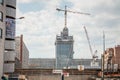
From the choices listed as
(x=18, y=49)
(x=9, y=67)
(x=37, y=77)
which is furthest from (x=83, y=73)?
(x=18, y=49)

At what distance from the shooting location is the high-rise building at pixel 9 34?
3511 inches

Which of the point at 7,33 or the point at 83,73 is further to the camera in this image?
the point at 83,73

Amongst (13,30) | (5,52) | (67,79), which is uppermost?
(13,30)

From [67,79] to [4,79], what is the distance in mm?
33576

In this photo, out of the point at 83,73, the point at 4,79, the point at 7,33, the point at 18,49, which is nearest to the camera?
the point at 4,79

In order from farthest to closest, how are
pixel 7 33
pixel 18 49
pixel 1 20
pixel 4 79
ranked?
pixel 18 49 → pixel 7 33 → pixel 1 20 → pixel 4 79

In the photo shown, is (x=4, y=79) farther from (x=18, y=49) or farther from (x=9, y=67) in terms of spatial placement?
(x=18, y=49)

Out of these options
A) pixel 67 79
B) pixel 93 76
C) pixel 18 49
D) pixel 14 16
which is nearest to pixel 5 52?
pixel 14 16

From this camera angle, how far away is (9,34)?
89.8 metres

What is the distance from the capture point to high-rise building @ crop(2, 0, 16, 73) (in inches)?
3511

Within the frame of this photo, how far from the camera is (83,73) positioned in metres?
95.3

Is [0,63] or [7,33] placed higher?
[7,33]

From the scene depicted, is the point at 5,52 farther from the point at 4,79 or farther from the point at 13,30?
the point at 4,79

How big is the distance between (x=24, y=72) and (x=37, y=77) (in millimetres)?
3859
